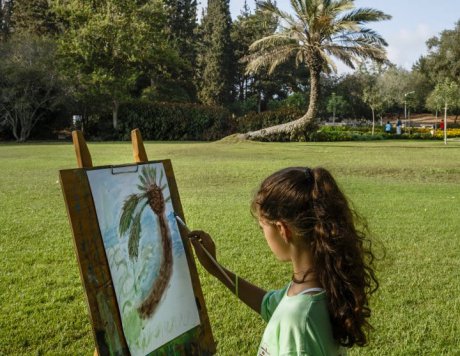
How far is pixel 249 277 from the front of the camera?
5324 millimetres

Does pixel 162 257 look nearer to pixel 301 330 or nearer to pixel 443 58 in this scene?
pixel 301 330

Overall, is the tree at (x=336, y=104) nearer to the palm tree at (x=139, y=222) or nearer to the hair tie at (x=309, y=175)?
the palm tree at (x=139, y=222)

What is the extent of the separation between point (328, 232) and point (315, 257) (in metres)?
0.11

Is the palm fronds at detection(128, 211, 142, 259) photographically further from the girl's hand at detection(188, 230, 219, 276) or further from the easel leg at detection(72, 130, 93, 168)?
the easel leg at detection(72, 130, 93, 168)

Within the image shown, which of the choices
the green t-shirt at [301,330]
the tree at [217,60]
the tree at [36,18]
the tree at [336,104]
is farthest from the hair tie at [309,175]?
the tree at [336,104]

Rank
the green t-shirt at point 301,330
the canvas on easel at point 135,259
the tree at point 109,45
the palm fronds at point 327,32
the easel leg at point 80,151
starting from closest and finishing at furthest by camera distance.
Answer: the green t-shirt at point 301,330 → the canvas on easel at point 135,259 → the easel leg at point 80,151 → the palm fronds at point 327,32 → the tree at point 109,45

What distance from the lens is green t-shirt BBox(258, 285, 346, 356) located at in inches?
68.0

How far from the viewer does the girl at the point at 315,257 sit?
5.93 feet

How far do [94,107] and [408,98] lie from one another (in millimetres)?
32567

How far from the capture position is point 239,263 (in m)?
5.83

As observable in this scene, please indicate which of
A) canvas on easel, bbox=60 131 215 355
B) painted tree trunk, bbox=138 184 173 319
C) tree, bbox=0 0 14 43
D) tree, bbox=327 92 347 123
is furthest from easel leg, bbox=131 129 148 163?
tree, bbox=327 92 347 123

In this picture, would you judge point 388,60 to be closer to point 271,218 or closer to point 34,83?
point 34,83

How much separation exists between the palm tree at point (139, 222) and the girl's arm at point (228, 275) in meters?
0.17

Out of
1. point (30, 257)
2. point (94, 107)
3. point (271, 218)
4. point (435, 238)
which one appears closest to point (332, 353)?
point (271, 218)
